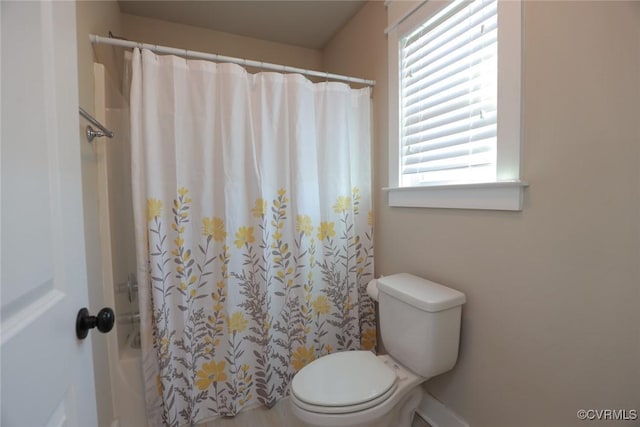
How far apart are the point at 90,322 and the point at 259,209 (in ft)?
2.98

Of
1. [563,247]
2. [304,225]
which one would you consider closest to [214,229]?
[304,225]

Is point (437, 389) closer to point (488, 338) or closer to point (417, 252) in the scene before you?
point (488, 338)

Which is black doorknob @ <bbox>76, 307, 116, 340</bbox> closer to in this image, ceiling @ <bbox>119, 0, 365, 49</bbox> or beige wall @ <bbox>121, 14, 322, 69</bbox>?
ceiling @ <bbox>119, 0, 365, 49</bbox>

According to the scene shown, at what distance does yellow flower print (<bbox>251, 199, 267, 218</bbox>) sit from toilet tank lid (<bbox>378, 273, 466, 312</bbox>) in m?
0.69

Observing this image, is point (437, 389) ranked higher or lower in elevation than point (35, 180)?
lower

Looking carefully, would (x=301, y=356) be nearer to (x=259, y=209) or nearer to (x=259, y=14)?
(x=259, y=209)

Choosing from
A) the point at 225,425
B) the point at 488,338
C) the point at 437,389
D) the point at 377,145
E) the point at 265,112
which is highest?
the point at 265,112

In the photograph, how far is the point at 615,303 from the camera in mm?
824

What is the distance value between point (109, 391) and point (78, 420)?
97 centimetres

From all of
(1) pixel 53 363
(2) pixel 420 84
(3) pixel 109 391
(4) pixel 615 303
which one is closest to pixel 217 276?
(3) pixel 109 391

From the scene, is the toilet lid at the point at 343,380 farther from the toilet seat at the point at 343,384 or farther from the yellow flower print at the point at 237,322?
the yellow flower print at the point at 237,322

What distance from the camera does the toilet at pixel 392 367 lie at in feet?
3.39

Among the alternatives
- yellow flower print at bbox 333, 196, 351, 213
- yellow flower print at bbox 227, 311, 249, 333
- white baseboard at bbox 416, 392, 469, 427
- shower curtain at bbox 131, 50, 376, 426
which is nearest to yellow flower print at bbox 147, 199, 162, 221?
shower curtain at bbox 131, 50, 376, 426

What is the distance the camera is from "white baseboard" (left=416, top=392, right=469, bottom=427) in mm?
1315
